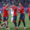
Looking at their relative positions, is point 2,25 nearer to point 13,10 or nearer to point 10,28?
point 10,28

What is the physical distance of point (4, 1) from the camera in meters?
4.22

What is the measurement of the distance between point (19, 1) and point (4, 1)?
1.54 ft

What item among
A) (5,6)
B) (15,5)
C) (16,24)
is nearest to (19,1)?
(15,5)

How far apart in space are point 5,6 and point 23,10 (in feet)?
1.90

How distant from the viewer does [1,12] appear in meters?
4.25

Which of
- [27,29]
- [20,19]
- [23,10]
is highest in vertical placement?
[23,10]

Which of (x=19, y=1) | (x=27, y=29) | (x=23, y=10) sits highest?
(x=19, y=1)

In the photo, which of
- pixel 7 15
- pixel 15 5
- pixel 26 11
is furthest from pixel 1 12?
pixel 26 11

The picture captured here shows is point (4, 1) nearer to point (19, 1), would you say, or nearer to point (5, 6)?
point (5, 6)

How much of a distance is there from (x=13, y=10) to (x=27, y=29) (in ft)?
2.44

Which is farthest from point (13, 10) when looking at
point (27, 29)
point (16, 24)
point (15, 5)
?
point (27, 29)

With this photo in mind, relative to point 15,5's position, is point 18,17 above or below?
below

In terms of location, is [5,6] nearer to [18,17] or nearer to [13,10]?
[13,10]

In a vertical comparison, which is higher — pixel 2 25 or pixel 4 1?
pixel 4 1
